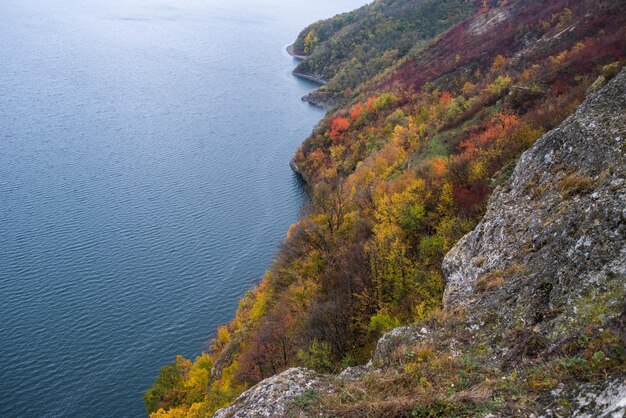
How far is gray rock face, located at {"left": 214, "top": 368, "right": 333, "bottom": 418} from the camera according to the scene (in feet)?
53.7

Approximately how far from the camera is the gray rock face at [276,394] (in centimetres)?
1638

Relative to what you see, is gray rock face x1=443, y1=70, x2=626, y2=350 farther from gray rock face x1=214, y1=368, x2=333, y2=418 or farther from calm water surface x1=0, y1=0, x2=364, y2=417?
calm water surface x1=0, y1=0, x2=364, y2=417

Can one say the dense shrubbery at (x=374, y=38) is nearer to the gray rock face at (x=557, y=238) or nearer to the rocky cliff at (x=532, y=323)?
the gray rock face at (x=557, y=238)

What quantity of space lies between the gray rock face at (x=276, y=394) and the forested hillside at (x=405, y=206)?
6.82m

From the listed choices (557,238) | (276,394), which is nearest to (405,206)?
(557,238)

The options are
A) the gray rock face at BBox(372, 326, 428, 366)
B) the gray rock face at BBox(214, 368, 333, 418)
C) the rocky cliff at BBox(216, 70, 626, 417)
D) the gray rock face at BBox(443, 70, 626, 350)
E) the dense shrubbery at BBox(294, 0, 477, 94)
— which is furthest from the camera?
the dense shrubbery at BBox(294, 0, 477, 94)

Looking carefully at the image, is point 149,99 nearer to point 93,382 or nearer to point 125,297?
point 125,297

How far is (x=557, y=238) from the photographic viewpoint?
18.6 metres

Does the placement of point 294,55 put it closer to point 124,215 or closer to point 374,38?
point 374,38

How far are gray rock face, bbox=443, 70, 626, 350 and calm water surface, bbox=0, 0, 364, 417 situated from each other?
42.9 meters

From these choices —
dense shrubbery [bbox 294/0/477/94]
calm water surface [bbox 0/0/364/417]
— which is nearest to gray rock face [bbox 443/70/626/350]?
calm water surface [bbox 0/0/364/417]

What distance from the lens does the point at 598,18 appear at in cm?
6056

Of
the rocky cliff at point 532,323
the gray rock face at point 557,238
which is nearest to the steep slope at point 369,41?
the gray rock face at point 557,238

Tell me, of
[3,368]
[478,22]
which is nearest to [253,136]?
[478,22]
